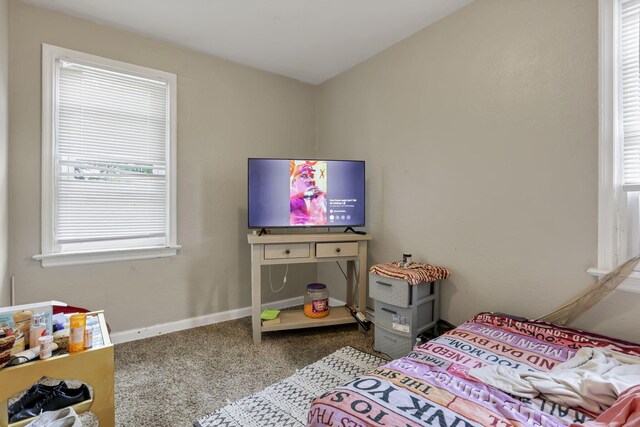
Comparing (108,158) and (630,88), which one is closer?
(630,88)

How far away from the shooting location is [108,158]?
7.73ft

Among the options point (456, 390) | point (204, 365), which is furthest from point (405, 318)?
point (204, 365)

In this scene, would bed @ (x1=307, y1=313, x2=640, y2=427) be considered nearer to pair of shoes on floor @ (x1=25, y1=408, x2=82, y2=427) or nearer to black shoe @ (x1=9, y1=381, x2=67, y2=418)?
pair of shoes on floor @ (x1=25, y1=408, x2=82, y2=427)

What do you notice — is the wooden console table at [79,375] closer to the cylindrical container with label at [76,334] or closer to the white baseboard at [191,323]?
the cylindrical container with label at [76,334]

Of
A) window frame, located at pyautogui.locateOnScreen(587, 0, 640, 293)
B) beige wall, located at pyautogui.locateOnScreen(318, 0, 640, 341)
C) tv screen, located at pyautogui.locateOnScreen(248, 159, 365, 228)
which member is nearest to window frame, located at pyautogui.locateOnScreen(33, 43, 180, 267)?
tv screen, located at pyautogui.locateOnScreen(248, 159, 365, 228)

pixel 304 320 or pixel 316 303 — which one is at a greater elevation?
pixel 316 303

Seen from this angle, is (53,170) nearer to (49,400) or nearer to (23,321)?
(23,321)

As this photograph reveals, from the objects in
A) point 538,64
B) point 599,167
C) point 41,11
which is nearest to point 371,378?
point 599,167

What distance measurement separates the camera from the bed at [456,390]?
0.90 meters

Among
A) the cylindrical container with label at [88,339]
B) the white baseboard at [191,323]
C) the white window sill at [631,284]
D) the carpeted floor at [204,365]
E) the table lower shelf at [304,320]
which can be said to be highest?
the white window sill at [631,284]

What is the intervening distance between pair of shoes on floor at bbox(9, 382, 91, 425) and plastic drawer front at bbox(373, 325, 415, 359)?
1.67m

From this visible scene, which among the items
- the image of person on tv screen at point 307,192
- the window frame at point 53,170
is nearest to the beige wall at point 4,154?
the window frame at point 53,170

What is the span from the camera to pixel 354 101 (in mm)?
3014

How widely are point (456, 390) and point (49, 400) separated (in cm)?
175
